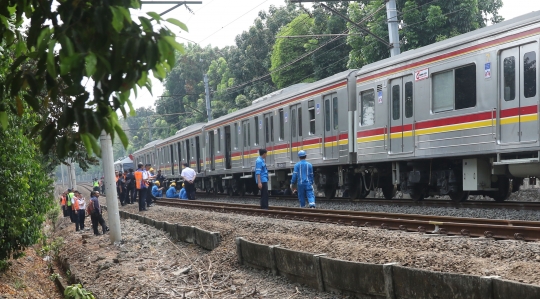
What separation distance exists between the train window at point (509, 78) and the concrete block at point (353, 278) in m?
6.17

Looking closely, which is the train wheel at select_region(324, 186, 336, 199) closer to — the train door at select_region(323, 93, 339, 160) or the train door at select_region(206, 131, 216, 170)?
the train door at select_region(323, 93, 339, 160)

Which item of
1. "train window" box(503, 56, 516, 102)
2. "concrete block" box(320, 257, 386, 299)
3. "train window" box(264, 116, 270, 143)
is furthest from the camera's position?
"train window" box(264, 116, 270, 143)

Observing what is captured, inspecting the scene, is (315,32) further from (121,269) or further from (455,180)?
(121,269)

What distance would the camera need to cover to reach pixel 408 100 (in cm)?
1398

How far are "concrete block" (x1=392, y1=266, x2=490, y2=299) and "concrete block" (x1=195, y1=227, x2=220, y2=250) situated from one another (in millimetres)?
5567

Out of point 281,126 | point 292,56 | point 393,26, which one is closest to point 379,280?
point 393,26

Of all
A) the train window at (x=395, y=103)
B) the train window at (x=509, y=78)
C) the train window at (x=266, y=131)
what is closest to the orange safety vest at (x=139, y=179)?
the train window at (x=266, y=131)

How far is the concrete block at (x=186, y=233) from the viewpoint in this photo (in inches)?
482

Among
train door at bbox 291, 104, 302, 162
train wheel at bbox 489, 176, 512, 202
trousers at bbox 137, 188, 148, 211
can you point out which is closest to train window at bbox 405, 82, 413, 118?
train wheel at bbox 489, 176, 512, 202

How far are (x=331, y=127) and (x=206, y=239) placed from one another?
7019mm

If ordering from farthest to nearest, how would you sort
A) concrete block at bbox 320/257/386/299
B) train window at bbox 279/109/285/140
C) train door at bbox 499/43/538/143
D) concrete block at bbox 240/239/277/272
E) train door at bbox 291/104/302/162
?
train window at bbox 279/109/285/140 → train door at bbox 291/104/302/162 → train door at bbox 499/43/538/143 → concrete block at bbox 240/239/277/272 → concrete block at bbox 320/257/386/299

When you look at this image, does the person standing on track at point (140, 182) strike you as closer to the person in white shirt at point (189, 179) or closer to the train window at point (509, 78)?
the person in white shirt at point (189, 179)

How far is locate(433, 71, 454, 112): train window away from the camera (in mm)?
12711

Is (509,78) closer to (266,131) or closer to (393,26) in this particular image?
(393,26)
